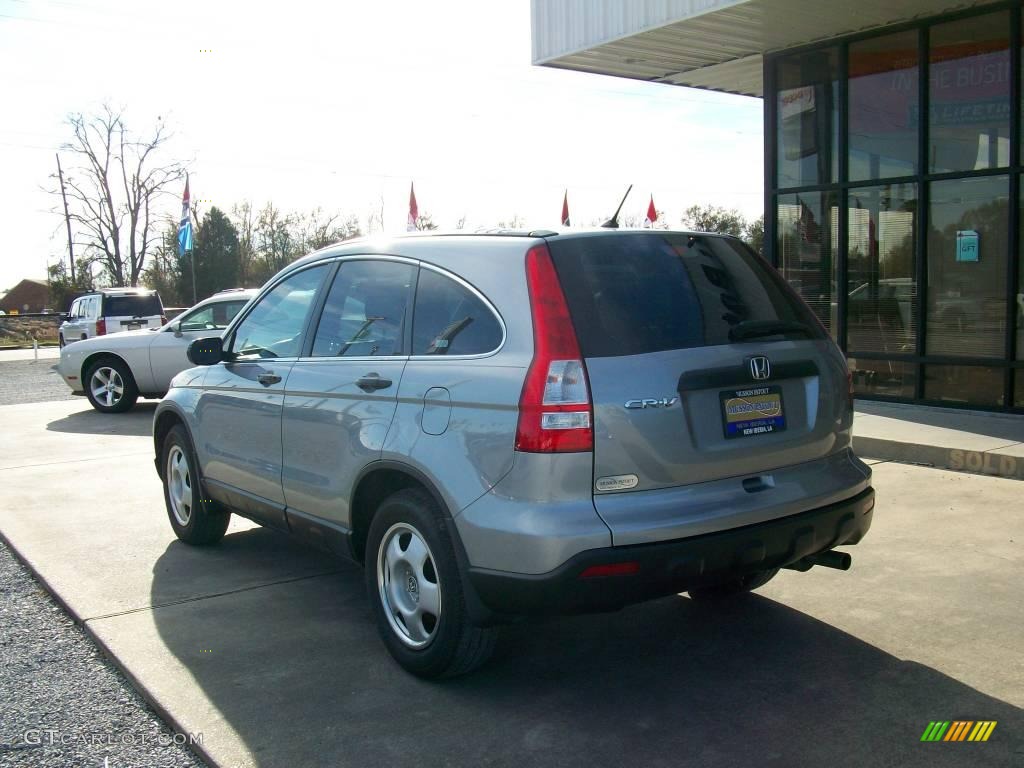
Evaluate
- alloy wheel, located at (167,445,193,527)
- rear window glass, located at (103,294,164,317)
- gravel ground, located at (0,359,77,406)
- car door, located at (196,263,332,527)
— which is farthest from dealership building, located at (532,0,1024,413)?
rear window glass, located at (103,294,164,317)

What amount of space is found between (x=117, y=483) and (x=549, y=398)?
19.8 feet

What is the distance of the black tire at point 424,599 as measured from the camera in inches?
143

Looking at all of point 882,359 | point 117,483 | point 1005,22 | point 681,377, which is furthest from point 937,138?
point 117,483

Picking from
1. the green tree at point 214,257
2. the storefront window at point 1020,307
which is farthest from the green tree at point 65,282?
the storefront window at point 1020,307

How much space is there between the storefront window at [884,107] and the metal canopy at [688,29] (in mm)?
296

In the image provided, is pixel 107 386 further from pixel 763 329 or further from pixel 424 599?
pixel 763 329

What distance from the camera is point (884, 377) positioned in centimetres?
1090

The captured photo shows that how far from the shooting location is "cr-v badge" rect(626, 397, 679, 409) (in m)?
3.37

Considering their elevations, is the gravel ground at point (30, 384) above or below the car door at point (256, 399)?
below

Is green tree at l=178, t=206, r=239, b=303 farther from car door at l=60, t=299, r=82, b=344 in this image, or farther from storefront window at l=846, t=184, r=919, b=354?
storefront window at l=846, t=184, r=919, b=354

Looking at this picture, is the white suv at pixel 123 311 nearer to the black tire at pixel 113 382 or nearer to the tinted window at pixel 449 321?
the black tire at pixel 113 382

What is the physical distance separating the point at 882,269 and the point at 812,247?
1.06m

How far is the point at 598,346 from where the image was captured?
3.42 meters

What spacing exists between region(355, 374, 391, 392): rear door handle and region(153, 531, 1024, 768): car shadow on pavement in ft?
3.84
